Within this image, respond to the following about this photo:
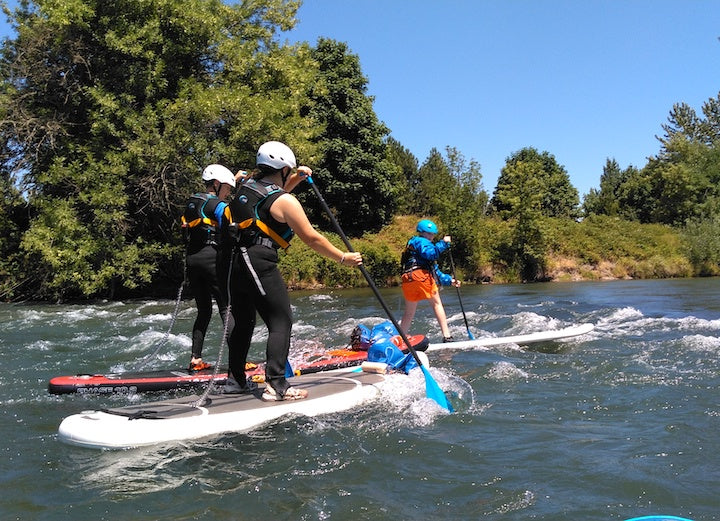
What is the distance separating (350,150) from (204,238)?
25.7 meters

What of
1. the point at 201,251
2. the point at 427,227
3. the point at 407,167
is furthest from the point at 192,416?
the point at 407,167

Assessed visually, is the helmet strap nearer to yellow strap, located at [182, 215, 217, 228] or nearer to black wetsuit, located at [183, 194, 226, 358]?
black wetsuit, located at [183, 194, 226, 358]

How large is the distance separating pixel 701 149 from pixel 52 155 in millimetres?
45682

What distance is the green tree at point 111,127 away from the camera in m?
17.9

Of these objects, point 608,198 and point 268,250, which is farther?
point 608,198

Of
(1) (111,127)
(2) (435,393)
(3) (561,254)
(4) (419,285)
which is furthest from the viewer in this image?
(3) (561,254)

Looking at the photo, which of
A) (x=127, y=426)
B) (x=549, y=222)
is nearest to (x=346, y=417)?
(x=127, y=426)

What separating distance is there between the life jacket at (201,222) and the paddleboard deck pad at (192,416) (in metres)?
2.09

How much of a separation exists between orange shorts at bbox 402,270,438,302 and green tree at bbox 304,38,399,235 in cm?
Result: 2270

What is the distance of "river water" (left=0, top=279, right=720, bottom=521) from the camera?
3.15 metres

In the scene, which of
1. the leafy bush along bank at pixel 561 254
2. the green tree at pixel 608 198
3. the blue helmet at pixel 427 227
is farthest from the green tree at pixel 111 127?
the green tree at pixel 608 198

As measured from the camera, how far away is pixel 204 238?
661 cm

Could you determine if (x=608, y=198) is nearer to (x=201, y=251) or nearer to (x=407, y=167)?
(x=407, y=167)

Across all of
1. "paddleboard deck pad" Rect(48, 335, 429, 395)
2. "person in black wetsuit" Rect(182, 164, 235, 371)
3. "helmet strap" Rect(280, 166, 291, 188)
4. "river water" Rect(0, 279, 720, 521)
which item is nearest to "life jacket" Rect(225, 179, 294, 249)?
"helmet strap" Rect(280, 166, 291, 188)
